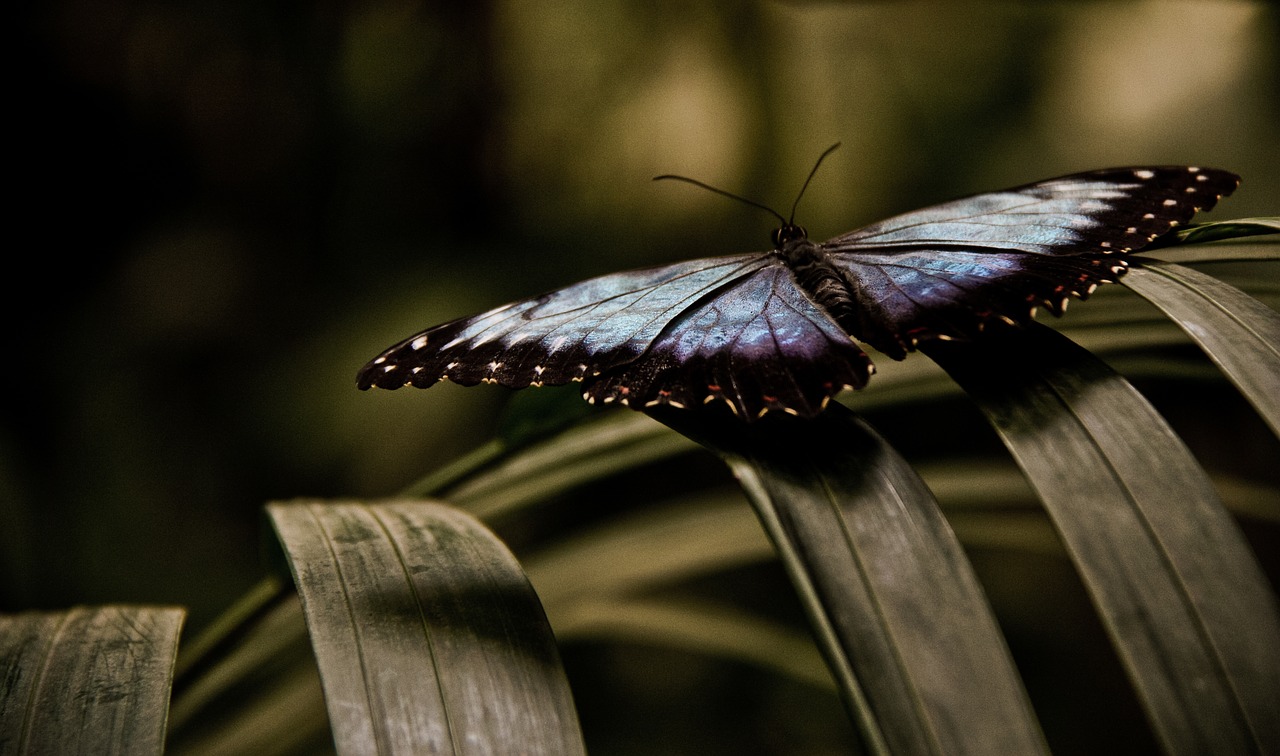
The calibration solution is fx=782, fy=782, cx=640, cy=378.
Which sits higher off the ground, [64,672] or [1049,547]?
[64,672]

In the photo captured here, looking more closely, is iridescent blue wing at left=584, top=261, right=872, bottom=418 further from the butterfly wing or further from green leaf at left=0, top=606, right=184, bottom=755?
green leaf at left=0, top=606, right=184, bottom=755

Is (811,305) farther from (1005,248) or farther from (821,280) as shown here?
(1005,248)

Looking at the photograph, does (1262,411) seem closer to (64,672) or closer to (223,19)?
(64,672)

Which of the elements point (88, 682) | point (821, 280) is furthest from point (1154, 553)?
point (88, 682)

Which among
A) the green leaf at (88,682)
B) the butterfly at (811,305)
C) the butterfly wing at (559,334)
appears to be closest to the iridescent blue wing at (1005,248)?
the butterfly at (811,305)

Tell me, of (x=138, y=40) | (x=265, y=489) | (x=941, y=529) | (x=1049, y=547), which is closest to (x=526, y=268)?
(x=265, y=489)

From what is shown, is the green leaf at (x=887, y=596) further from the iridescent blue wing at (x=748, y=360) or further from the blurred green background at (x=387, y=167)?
the blurred green background at (x=387, y=167)

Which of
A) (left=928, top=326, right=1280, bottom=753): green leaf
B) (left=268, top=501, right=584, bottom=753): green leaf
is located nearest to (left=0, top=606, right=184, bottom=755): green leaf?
(left=268, top=501, right=584, bottom=753): green leaf
